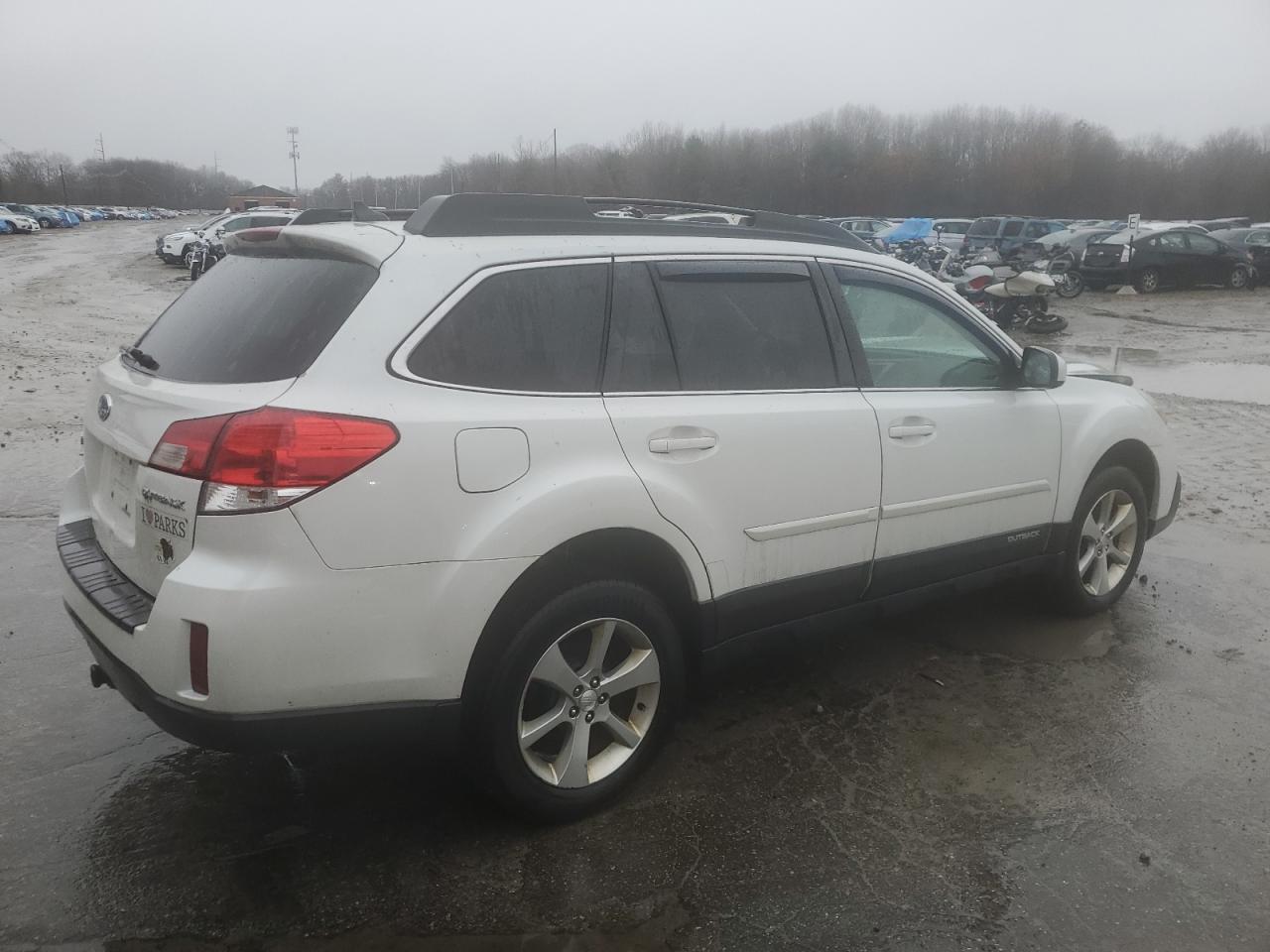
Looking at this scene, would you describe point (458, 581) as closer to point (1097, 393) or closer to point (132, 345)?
point (132, 345)

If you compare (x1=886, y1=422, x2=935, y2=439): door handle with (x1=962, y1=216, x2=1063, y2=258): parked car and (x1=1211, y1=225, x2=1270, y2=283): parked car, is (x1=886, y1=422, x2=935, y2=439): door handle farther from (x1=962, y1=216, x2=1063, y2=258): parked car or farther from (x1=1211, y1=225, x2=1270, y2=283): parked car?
(x1=962, y1=216, x2=1063, y2=258): parked car

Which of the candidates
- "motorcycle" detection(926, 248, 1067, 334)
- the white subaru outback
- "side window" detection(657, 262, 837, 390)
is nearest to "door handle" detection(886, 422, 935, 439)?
the white subaru outback

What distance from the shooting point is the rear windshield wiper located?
118 inches

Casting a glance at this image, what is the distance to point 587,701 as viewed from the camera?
2.94 m

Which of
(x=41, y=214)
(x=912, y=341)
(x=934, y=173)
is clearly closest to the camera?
(x=912, y=341)

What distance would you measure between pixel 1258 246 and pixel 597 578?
29.0 meters

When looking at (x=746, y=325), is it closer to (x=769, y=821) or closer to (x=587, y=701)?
(x=587, y=701)

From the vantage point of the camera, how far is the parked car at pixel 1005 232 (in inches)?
1235

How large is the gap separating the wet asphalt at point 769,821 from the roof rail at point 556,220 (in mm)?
1520

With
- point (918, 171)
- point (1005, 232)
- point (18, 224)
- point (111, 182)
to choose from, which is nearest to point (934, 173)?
point (918, 171)

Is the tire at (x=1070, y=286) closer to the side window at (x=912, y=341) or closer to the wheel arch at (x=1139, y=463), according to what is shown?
the wheel arch at (x=1139, y=463)

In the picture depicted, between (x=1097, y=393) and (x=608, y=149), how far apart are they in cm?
9118

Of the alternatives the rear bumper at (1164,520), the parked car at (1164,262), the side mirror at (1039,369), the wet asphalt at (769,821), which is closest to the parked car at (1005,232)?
the parked car at (1164,262)

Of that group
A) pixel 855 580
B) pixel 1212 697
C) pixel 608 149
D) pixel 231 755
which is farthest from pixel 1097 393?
pixel 608 149
